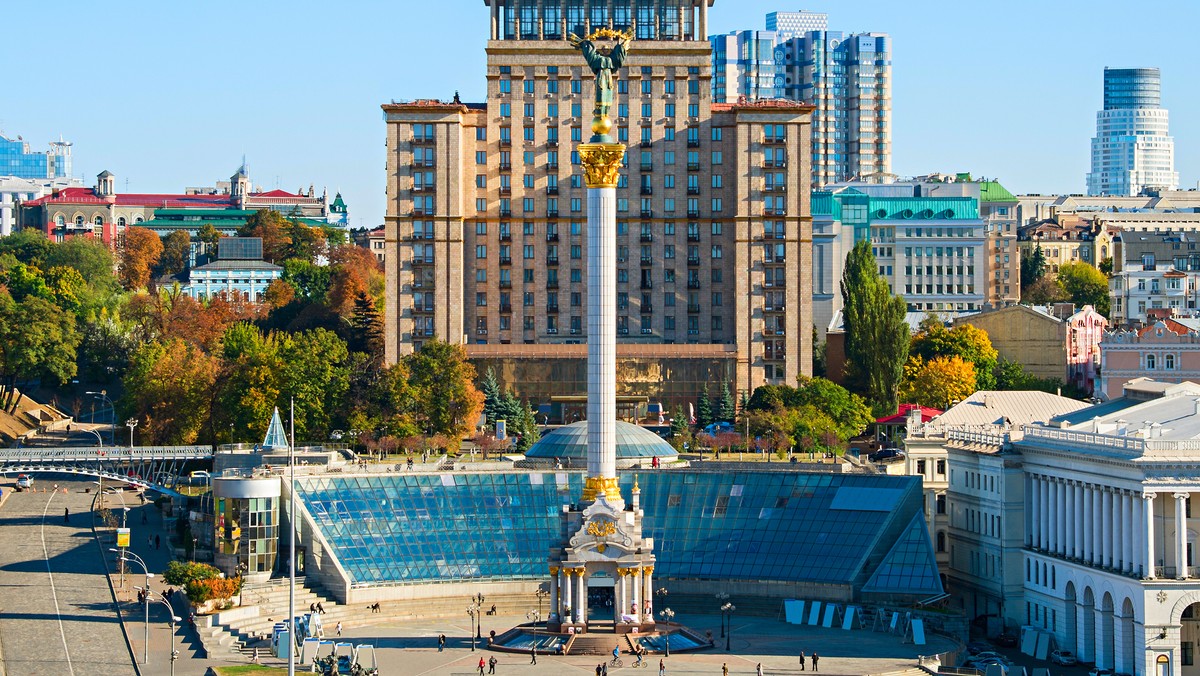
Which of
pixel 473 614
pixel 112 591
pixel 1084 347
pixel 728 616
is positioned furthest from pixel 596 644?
pixel 1084 347

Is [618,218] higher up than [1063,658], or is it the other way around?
[618,218]

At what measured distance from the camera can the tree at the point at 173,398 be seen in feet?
538

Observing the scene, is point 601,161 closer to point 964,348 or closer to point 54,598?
point 54,598

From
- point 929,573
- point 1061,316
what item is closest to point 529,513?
point 929,573

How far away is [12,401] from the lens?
19762cm

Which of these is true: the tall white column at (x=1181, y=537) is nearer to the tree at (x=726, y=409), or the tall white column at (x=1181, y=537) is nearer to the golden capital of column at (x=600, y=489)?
the golden capital of column at (x=600, y=489)

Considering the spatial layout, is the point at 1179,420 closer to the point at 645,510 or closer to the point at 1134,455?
the point at 1134,455

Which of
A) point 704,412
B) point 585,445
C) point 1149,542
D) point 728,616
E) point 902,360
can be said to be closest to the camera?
point 1149,542

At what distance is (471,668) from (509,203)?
7780 centimetres

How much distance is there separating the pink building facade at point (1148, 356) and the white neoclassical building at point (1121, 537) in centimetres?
4950

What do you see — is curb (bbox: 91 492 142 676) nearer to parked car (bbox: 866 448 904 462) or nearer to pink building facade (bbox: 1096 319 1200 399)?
parked car (bbox: 866 448 904 462)

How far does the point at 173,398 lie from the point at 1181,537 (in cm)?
8525

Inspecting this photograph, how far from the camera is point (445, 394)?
160 m

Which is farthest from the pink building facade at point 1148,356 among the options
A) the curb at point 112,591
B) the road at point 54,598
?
the road at point 54,598
